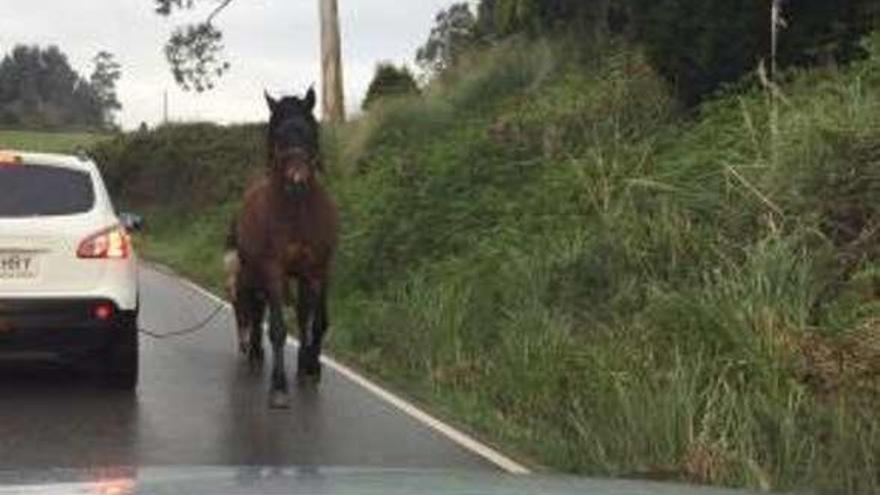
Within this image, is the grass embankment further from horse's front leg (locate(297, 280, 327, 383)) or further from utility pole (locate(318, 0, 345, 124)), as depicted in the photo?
utility pole (locate(318, 0, 345, 124))

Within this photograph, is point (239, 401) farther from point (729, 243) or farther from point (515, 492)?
Answer: point (515, 492)

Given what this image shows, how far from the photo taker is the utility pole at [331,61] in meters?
48.1

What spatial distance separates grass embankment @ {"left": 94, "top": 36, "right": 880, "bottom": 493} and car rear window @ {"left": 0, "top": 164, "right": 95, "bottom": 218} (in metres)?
2.97

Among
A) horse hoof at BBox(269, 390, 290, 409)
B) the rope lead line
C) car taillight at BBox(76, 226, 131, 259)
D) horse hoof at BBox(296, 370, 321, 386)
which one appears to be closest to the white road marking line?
horse hoof at BBox(296, 370, 321, 386)

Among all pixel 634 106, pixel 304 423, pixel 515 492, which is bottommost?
pixel 304 423

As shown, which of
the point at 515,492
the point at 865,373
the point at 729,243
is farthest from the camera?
the point at 729,243

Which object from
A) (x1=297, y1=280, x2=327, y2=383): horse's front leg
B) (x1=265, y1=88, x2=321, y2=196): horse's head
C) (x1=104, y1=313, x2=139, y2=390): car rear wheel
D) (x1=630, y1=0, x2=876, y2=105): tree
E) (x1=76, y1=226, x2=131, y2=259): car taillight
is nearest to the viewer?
(x1=265, y1=88, x2=321, y2=196): horse's head

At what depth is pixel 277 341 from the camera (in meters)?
13.5

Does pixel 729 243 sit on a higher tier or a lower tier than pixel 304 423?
higher

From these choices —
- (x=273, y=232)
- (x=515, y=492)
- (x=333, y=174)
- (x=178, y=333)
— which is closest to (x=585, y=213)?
(x=178, y=333)

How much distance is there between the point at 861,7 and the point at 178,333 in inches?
304

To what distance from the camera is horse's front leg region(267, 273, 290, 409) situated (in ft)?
43.4

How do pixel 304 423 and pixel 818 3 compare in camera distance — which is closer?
pixel 304 423

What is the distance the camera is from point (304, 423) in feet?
41.1
